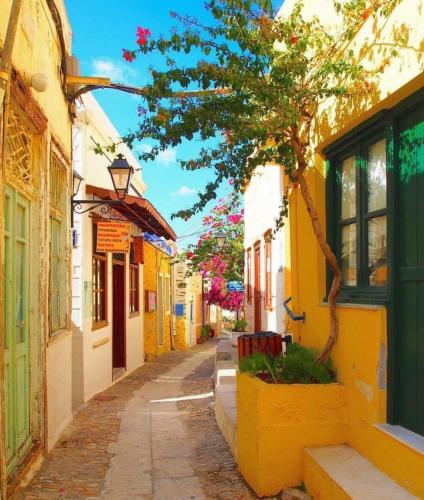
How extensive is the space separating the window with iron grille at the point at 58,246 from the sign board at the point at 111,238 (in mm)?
2089

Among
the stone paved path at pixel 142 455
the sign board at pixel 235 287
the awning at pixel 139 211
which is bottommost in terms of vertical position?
the stone paved path at pixel 142 455

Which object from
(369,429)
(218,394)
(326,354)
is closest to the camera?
(369,429)

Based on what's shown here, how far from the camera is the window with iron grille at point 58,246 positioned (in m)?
6.03

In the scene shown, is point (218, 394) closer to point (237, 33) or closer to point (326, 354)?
point (326, 354)

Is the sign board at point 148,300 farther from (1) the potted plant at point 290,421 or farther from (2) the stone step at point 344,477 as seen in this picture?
(2) the stone step at point 344,477

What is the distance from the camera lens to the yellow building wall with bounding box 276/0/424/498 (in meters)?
3.35

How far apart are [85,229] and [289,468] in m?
5.34

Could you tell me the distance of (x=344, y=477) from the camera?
3.52 metres

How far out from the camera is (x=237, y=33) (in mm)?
4035

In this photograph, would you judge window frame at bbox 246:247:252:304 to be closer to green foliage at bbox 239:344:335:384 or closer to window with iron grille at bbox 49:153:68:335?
window with iron grille at bbox 49:153:68:335

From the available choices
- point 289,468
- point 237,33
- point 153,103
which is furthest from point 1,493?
point 237,33

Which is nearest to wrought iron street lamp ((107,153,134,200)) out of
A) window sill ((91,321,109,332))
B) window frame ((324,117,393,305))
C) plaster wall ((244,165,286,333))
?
plaster wall ((244,165,286,333))

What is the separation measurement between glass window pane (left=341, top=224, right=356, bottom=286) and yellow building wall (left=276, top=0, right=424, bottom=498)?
284 millimetres

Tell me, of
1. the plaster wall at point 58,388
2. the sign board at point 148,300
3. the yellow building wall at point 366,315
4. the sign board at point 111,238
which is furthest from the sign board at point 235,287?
the yellow building wall at point 366,315
